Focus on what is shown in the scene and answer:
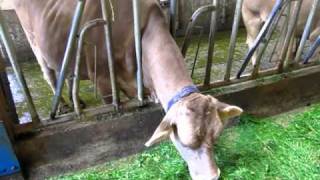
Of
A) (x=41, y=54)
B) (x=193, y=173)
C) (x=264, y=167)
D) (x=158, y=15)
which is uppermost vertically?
(x=158, y=15)

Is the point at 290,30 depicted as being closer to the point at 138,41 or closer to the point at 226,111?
the point at 226,111

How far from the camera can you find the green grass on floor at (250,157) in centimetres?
268

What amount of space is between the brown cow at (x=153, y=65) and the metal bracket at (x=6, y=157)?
93 centimetres

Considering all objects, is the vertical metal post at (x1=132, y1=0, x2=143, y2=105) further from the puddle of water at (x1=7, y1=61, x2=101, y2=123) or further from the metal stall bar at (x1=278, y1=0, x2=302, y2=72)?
the metal stall bar at (x1=278, y1=0, x2=302, y2=72)

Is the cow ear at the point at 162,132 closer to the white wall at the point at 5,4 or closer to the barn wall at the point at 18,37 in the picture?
the barn wall at the point at 18,37

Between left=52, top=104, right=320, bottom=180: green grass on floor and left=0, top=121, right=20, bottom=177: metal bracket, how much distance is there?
1.33 ft

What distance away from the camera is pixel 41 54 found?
3.50 meters

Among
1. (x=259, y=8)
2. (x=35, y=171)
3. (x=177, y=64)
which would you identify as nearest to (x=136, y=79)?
(x=177, y=64)

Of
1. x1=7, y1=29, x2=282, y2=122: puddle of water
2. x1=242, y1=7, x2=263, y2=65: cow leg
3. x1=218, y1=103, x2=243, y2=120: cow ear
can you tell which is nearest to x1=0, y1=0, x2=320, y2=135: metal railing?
x1=218, y1=103, x2=243, y2=120: cow ear

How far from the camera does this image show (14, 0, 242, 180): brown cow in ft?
7.00

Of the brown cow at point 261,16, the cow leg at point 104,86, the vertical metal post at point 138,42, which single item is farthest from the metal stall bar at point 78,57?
the brown cow at point 261,16

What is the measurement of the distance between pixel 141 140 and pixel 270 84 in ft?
4.51

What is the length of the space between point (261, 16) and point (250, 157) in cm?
248

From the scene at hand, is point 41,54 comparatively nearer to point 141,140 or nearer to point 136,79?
point 136,79
